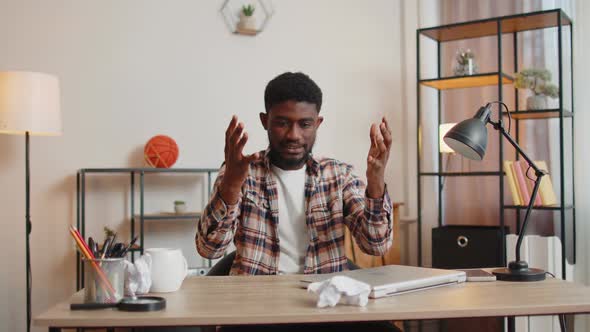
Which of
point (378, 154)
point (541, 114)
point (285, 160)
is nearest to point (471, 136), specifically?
point (378, 154)

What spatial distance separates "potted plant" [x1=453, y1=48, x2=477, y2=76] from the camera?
366cm

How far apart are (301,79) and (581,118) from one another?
189 centimetres

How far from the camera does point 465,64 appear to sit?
12.0 ft

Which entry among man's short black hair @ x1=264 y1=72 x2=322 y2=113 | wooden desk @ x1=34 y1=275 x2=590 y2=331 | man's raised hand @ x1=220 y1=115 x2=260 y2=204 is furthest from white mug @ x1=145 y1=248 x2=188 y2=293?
man's short black hair @ x1=264 y1=72 x2=322 y2=113

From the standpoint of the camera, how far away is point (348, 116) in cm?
403

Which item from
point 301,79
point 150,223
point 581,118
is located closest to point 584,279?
point 581,118

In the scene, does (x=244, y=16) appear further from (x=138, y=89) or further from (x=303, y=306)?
(x=303, y=306)

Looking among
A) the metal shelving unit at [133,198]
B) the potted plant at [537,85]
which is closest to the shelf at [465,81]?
the potted plant at [537,85]

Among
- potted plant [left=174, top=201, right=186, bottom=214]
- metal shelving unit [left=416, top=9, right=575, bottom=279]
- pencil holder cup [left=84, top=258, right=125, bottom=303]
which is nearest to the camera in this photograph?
pencil holder cup [left=84, top=258, right=125, bottom=303]

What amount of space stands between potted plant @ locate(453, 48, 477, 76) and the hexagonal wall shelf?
3.70ft

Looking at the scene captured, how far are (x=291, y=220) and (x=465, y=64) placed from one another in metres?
1.95

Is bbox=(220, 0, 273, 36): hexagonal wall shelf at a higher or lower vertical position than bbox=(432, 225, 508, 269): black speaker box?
higher

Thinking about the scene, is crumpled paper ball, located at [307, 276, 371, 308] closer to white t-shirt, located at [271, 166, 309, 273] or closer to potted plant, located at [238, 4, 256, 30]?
white t-shirt, located at [271, 166, 309, 273]

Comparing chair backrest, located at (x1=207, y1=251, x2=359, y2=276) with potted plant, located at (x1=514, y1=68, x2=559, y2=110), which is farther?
potted plant, located at (x1=514, y1=68, x2=559, y2=110)
